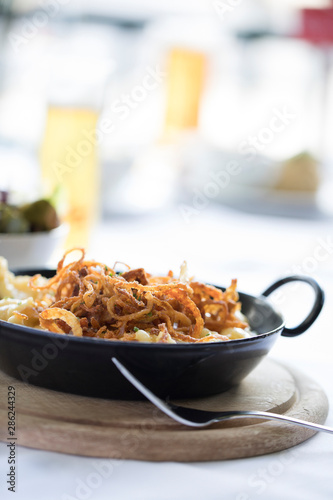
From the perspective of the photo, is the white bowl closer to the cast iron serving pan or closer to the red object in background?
the cast iron serving pan

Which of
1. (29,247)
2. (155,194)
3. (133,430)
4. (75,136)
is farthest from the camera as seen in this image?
(155,194)

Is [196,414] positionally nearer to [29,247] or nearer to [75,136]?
[29,247]

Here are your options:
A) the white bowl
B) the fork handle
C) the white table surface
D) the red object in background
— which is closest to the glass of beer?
the white table surface

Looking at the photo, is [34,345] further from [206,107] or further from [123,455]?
[206,107]

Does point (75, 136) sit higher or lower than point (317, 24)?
lower

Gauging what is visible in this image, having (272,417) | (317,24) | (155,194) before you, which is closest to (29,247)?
(272,417)

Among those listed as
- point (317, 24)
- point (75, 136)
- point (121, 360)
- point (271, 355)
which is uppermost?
point (317, 24)
